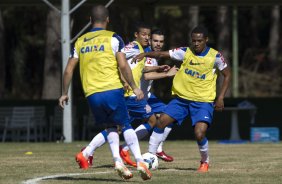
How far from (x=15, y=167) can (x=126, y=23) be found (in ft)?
108

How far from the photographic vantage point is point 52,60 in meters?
36.6

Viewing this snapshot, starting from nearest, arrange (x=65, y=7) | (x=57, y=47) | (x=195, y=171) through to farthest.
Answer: (x=195, y=171) → (x=65, y=7) → (x=57, y=47)

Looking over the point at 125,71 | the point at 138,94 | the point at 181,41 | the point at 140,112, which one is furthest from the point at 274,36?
the point at 138,94

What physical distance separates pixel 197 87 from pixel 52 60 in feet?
77.7

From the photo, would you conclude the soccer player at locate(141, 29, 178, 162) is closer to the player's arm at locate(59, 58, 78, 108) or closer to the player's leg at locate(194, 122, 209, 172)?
the player's leg at locate(194, 122, 209, 172)

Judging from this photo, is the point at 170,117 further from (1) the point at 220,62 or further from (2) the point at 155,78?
(2) the point at 155,78

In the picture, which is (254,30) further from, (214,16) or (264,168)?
(264,168)

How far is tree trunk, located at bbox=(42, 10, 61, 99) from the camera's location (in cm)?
3438

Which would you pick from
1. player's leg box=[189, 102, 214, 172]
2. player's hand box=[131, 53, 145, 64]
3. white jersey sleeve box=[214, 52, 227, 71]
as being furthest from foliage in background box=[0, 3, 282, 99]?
player's hand box=[131, 53, 145, 64]

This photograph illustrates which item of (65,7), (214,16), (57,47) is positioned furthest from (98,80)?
(214,16)

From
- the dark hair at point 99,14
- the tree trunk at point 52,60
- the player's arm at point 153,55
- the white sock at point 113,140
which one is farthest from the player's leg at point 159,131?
the tree trunk at point 52,60

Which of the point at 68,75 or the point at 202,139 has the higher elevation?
the point at 68,75

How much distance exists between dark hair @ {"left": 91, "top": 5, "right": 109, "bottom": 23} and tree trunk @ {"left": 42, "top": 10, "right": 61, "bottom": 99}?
22.4m

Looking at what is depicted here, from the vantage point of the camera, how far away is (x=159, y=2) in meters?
27.5
